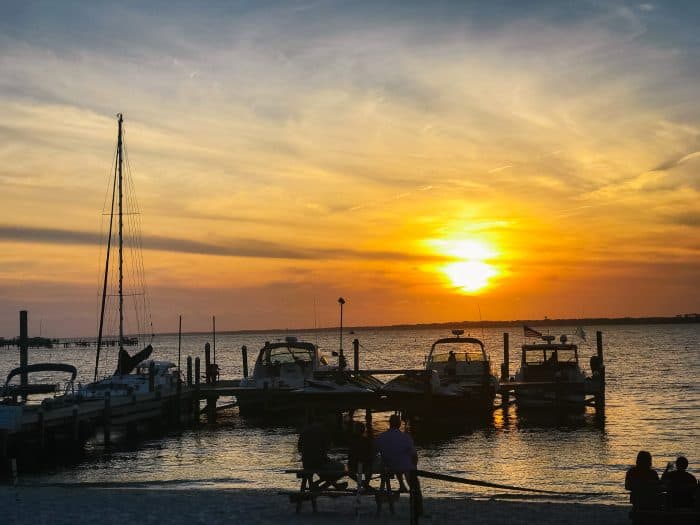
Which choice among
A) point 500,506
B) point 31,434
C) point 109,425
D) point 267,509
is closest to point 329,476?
point 267,509

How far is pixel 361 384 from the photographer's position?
40.8 m

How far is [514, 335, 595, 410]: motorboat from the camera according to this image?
4709 centimetres

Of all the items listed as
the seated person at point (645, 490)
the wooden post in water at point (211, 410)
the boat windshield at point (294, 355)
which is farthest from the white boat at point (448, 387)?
the seated person at point (645, 490)

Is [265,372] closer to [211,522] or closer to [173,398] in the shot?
[173,398]

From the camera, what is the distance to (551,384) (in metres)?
47.4

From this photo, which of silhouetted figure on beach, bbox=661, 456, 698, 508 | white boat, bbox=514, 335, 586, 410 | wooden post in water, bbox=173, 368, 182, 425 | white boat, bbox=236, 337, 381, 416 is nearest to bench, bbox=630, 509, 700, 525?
silhouetted figure on beach, bbox=661, 456, 698, 508

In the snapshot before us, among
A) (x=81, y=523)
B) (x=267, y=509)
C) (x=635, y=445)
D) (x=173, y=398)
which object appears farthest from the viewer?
(x=173, y=398)

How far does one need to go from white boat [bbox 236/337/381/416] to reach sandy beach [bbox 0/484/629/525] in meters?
19.5

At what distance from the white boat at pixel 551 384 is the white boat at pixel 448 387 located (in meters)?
2.89

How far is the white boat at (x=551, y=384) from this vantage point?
4709 centimetres

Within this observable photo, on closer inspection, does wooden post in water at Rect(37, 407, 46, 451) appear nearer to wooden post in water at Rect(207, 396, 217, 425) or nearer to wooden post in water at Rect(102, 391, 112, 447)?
wooden post in water at Rect(102, 391, 112, 447)

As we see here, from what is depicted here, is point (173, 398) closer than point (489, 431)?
No

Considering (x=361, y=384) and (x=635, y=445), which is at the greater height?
(x=361, y=384)

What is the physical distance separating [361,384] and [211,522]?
2472cm
